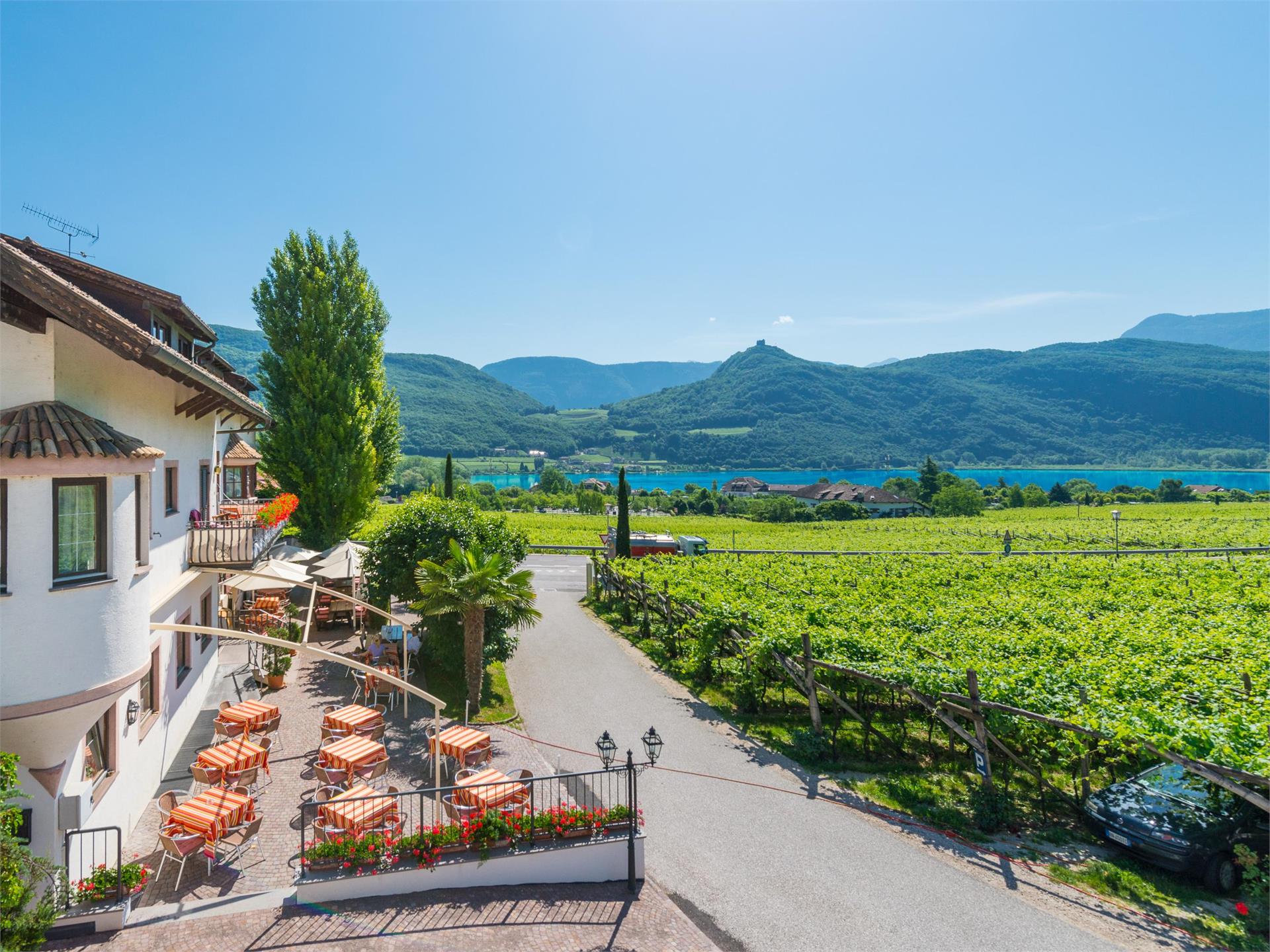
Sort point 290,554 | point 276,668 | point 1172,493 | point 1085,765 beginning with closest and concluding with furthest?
point 1085,765 < point 276,668 < point 290,554 < point 1172,493

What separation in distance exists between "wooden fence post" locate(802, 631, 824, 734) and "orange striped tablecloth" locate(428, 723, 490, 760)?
688 cm

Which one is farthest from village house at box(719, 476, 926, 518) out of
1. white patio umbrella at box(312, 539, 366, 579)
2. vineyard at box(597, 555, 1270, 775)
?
white patio umbrella at box(312, 539, 366, 579)

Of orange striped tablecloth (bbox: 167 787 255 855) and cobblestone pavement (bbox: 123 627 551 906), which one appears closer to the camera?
cobblestone pavement (bbox: 123 627 551 906)

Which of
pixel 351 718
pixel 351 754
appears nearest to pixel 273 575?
pixel 351 718

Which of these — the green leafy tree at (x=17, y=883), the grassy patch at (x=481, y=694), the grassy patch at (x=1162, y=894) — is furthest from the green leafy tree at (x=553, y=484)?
the green leafy tree at (x=17, y=883)

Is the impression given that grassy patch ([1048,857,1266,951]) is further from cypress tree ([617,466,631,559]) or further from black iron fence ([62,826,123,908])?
cypress tree ([617,466,631,559])

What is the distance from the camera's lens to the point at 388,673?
52.3ft

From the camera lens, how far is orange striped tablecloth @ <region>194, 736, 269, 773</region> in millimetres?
11008

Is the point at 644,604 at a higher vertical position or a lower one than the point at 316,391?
lower

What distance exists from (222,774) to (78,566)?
5008 millimetres

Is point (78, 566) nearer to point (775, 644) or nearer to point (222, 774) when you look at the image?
point (222, 774)

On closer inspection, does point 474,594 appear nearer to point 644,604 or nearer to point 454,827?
point 454,827

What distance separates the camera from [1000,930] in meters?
8.47

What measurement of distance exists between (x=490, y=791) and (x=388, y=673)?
6.80 metres
